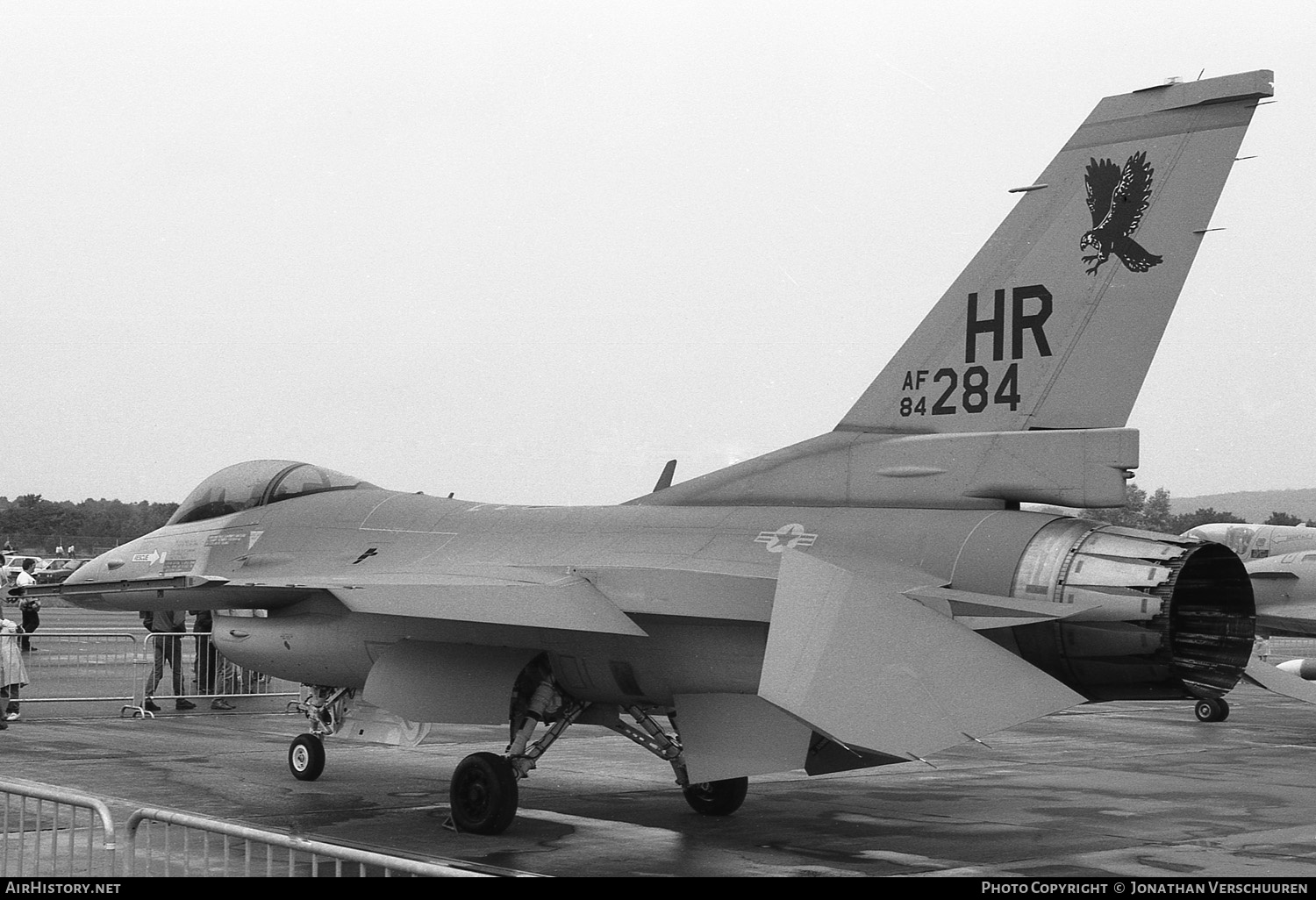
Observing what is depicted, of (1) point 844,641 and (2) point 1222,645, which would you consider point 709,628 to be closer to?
(1) point 844,641

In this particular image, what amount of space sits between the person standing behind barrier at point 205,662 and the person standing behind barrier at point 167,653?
23 centimetres

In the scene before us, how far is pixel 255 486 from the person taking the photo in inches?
452

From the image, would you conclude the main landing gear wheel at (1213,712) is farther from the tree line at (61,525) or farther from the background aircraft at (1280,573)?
the tree line at (61,525)

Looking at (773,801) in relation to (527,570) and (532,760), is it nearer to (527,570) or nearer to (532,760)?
(532,760)

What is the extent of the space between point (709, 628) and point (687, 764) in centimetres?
84

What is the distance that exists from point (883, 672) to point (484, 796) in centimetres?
349

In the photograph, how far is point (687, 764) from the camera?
324 inches

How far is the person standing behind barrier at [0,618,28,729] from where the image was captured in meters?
14.8

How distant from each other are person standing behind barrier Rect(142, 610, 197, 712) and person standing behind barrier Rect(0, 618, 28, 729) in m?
1.45

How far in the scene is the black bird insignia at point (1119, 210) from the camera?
800cm

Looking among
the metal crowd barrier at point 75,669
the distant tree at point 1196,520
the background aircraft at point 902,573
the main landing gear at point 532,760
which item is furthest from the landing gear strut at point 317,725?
the distant tree at point 1196,520

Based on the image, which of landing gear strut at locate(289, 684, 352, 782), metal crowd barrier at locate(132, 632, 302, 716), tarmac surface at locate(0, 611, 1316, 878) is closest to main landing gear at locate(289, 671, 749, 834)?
tarmac surface at locate(0, 611, 1316, 878)

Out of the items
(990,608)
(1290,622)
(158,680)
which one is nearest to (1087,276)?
(990,608)
